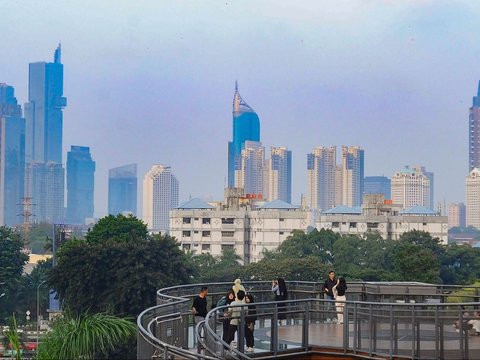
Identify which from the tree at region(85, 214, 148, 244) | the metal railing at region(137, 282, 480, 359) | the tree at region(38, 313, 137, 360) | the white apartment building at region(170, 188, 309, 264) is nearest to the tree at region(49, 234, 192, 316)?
the tree at region(85, 214, 148, 244)

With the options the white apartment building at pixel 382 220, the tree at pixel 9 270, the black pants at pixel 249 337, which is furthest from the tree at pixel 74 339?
the white apartment building at pixel 382 220

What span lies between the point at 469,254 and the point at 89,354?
86.3 m

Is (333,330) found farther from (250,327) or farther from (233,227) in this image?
(233,227)

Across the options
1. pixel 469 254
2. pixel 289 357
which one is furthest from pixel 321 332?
pixel 469 254

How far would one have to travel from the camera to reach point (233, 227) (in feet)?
472

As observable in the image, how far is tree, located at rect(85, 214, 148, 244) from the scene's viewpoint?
68312mm

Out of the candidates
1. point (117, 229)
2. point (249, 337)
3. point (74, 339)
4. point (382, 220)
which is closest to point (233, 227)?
point (382, 220)

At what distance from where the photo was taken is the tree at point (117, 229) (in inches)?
2689

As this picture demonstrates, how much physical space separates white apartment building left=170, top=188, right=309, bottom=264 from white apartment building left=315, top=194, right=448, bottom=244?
6.42 metres

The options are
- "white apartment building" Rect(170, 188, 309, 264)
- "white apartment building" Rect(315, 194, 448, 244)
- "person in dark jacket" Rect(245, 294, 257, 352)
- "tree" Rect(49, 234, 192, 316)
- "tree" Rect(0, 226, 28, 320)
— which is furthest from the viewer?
"white apartment building" Rect(315, 194, 448, 244)

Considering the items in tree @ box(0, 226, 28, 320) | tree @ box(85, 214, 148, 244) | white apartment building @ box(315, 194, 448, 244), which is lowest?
tree @ box(0, 226, 28, 320)

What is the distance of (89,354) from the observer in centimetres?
1594

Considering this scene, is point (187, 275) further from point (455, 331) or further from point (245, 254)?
point (245, 254)

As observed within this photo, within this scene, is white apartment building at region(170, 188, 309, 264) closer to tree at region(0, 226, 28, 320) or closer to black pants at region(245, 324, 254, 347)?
tree at region(0, 226, 28, 320)
